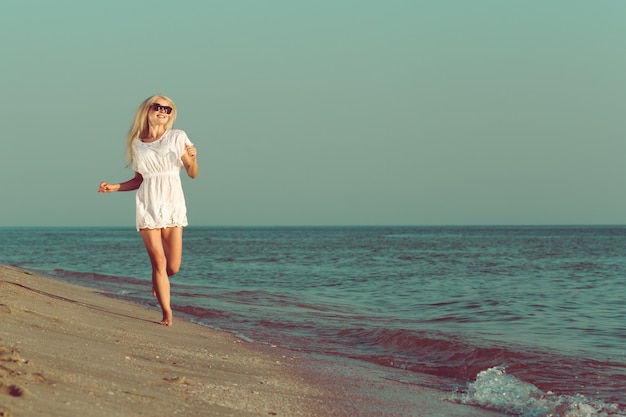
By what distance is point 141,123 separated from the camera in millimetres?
A: 6820

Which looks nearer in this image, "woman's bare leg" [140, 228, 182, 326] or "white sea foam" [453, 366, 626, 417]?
"white sea foam" [453, 366, 626, 417]

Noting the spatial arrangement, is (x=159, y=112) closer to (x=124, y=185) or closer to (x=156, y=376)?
(x=124, y=185)

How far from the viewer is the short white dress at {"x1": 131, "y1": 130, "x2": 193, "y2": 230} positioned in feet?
22.0

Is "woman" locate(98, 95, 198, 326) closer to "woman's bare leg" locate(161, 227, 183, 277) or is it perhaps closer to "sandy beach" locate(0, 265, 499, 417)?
"woman's bare leg" locate(161, 227, 183, 277)

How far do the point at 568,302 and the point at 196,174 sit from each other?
9599 millimetres

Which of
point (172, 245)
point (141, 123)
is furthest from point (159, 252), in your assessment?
point (141, 123)

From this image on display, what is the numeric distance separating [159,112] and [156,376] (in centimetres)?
287

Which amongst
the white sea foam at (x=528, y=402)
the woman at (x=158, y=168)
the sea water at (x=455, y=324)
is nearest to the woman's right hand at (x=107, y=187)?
the woman at (x=158, y=168)

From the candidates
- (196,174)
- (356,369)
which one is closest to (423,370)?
(356,369)

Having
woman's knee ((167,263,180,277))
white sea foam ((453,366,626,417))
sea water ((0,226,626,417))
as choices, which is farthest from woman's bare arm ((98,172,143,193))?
white sea foam ((453,366,626,417))

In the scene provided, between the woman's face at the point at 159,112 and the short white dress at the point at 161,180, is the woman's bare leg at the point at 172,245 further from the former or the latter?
the woman's face at the point at 159,112

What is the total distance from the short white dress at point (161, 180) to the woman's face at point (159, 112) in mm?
119

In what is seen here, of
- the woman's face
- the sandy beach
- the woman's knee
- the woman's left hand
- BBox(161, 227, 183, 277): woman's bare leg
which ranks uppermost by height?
the woman's face

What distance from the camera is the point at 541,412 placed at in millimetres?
5336
